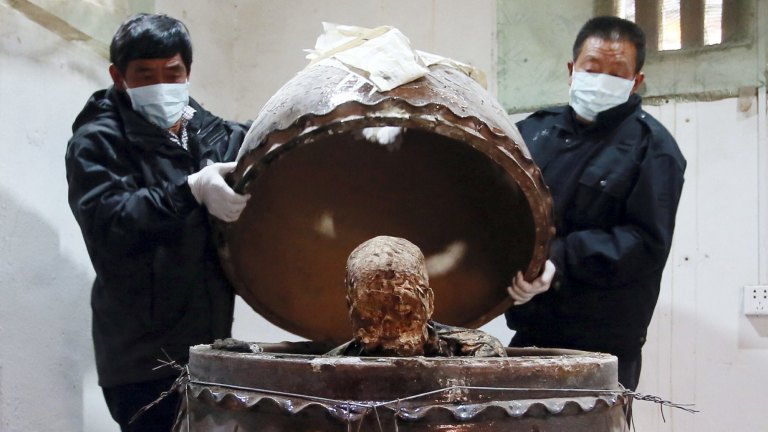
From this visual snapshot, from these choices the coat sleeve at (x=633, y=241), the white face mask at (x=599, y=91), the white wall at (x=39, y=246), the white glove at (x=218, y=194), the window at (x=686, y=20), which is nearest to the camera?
the white glove at (x=218, y=194)

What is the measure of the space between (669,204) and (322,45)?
68 centimetres

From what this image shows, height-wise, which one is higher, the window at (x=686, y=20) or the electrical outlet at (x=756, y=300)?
the window at (x=686, y=20)

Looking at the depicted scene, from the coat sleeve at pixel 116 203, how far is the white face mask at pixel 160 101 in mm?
117

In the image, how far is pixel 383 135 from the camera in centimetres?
150

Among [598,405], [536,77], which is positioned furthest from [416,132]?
[536,77]

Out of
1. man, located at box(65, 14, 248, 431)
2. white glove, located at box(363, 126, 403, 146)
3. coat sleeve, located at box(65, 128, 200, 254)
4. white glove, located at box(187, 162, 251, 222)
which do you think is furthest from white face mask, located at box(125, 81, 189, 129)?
white glove, located at box(363, 126, 403, 146)

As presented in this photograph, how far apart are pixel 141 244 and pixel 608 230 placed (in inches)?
33.2

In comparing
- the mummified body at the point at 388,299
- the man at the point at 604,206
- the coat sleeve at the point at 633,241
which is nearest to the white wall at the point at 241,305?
the man at the point at 604,206

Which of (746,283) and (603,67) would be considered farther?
(746,283)

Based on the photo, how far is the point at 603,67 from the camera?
62.1 inches

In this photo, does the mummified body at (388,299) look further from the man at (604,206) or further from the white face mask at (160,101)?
the white face mask at (160,101)

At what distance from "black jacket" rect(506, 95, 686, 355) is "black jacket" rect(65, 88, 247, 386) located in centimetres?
61

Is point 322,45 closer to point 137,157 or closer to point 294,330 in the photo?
point 137,157

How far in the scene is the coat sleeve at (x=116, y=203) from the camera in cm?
133
